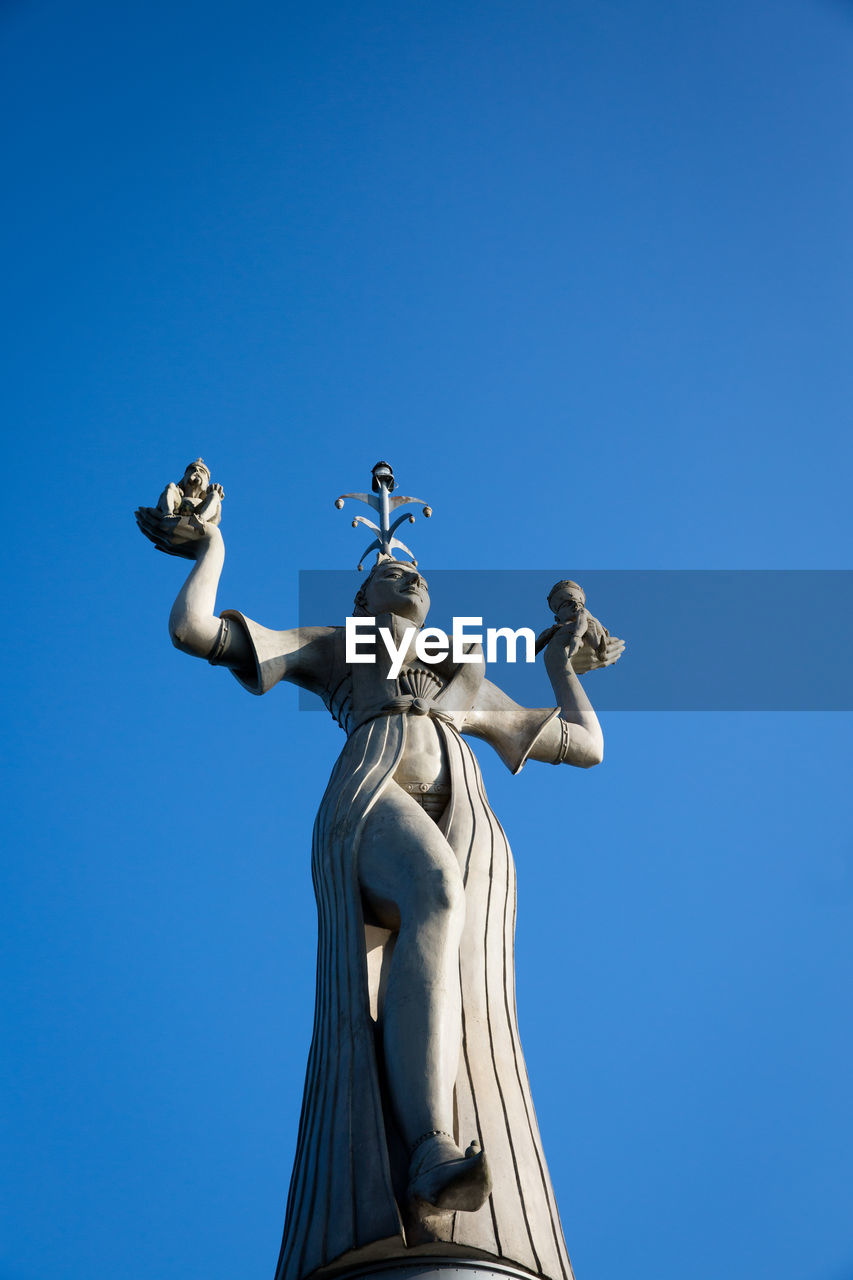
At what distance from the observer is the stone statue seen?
798cm

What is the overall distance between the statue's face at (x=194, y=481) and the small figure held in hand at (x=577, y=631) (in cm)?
296

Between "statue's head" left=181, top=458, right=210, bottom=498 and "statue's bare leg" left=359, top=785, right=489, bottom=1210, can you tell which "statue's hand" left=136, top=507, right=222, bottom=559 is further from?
"statue's bare leg" left=359, top=785, right=489, bottom=1210

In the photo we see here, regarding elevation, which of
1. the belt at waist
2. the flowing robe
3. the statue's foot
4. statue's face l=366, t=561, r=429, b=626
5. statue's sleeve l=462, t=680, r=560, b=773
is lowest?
the statue's foot

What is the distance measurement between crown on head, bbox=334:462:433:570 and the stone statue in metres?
0.04

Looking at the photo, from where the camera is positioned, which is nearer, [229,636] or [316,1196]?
[316,1196]

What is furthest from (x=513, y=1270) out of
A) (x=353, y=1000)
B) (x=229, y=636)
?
(x=229, y=636)

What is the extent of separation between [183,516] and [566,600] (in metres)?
3.14

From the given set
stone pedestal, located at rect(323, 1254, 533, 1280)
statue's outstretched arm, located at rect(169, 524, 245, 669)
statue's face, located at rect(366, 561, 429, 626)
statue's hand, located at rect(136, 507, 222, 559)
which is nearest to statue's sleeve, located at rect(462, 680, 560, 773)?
statue's face, located at rect(366, 561, 429, 626)

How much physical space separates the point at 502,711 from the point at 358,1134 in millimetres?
3866

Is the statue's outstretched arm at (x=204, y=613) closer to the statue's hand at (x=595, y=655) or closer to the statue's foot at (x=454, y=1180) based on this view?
the statue's hand at (x=595, y=655)

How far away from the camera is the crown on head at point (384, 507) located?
11961 mm

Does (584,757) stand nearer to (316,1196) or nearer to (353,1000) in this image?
(353,1000)

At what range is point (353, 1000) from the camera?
896 centimetres

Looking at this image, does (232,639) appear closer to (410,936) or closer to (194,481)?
(194,481)
